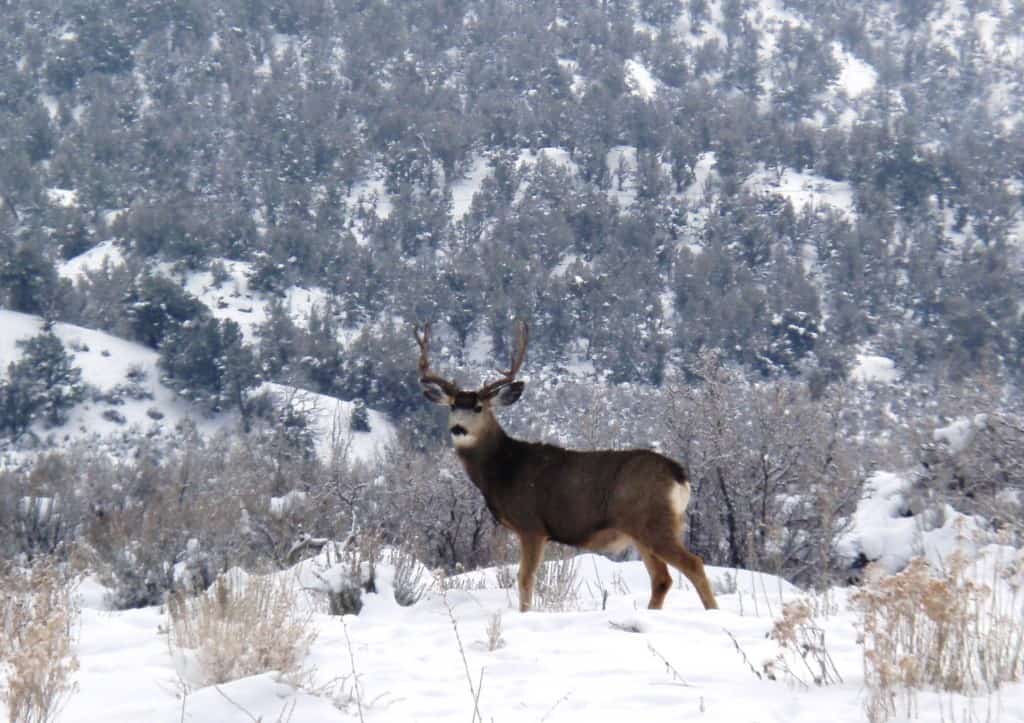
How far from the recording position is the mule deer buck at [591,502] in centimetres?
720

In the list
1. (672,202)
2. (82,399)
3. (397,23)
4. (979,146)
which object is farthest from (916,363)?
(397,23)

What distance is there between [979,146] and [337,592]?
100 metres

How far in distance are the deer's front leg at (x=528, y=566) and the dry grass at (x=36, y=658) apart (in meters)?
2.95

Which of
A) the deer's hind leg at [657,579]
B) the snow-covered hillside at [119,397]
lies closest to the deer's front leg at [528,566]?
the deer's hind leg at [657,579]

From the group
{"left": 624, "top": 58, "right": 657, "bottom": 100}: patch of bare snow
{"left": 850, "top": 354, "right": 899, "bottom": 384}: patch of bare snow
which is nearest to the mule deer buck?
{"left": 850, "top": 354, "right": 899, "bottom": 384}: patch of bare snow

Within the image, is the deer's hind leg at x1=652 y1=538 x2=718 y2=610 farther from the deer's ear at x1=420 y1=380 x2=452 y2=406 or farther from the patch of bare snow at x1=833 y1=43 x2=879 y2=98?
the patch of bare snow at x1=833 y1=43 x2=879 y2=98

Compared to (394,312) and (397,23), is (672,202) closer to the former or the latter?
(394,312)

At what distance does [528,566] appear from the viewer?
7445 millimetres

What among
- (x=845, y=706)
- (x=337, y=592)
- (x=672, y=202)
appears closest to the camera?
(x=845, y=706)

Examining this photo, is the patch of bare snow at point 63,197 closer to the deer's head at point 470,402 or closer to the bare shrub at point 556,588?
the deer's head at point 470,402

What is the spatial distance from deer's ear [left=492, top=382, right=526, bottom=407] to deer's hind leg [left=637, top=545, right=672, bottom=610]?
185cm

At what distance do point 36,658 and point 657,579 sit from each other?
4372 millimetres

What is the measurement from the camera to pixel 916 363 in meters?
64.8

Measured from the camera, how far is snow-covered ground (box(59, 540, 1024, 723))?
389 cm
